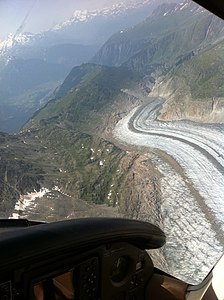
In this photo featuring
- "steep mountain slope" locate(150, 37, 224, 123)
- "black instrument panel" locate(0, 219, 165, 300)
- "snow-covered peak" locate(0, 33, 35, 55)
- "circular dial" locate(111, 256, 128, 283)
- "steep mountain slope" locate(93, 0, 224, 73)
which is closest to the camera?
"black instrument panel" locate(0, 219, 165, 300)

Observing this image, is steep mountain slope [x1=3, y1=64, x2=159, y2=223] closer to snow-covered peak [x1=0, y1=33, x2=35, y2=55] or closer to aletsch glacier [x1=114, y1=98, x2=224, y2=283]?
aletsch glacier [x1=114, y1=98, x2=224, y2=283]

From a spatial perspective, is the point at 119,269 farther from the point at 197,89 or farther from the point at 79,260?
the point at 197,89

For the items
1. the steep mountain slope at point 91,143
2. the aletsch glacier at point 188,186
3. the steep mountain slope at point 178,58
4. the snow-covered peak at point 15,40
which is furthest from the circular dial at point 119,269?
the steep mountain slope at point 178,58

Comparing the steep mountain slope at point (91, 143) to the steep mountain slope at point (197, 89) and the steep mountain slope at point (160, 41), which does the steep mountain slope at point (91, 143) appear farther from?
the steep mountain slope at point (197, 89)

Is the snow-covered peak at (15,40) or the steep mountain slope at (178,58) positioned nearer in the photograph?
the snow-covered peak at (15,40)

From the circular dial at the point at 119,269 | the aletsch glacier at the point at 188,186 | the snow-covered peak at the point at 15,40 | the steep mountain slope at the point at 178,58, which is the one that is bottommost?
the circular dial at the point at 119,269

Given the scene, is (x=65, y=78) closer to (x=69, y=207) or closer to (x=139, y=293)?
(x=69, y=207)

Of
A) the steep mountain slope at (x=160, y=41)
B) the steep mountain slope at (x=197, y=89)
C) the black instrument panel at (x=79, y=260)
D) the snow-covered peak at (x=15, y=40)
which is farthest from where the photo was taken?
the steep mountain slope at (x=160, y=41)

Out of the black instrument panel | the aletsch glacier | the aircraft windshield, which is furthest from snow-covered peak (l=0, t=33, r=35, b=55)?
the black instrument panel

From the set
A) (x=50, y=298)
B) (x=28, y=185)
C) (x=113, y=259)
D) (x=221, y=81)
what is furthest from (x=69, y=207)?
(x=221, y=81)
